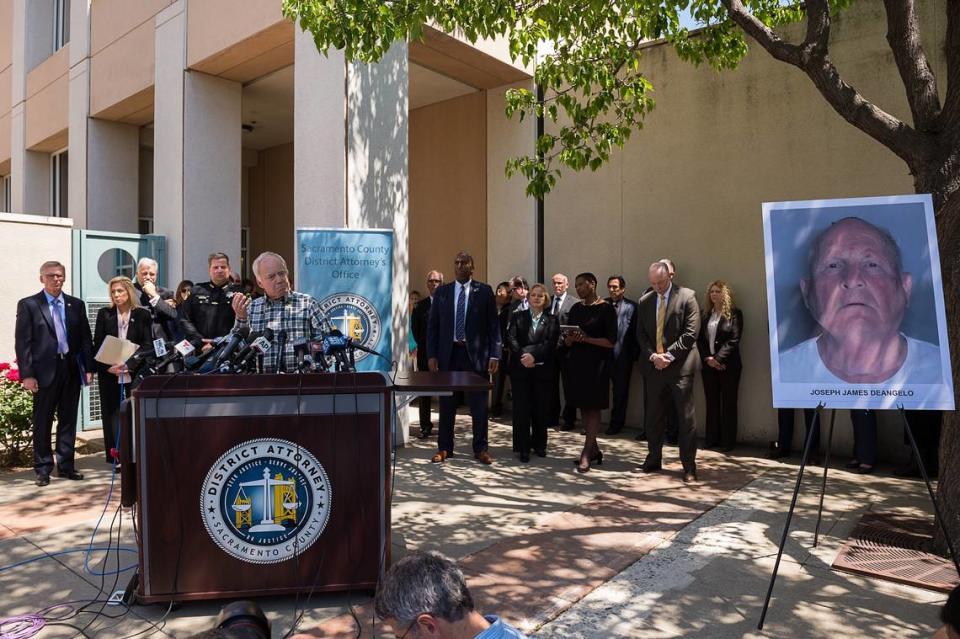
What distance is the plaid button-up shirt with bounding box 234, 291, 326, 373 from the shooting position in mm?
4219

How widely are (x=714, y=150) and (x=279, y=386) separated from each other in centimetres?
666

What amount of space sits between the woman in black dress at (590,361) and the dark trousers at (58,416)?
4771mm

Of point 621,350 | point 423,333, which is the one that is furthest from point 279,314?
point 621,350

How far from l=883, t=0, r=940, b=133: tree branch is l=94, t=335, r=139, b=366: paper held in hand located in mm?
6107

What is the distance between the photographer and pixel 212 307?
6.81 meters

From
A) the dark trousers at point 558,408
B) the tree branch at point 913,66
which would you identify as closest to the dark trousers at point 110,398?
the dark trousers at point 558,408

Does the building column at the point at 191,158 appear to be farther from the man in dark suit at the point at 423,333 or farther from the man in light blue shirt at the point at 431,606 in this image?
the man in light blue shirt at the point at 431,606

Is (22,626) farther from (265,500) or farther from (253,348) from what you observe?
(253,348)

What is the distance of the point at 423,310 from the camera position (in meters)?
9.31

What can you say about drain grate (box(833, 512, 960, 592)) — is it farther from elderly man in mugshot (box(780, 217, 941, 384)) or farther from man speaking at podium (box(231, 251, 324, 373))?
man speaking at podium (box(231, 251, 324, 373))

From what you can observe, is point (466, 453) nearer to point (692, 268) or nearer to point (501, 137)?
point (692, 268)

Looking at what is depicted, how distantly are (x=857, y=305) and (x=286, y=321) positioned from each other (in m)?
3.51

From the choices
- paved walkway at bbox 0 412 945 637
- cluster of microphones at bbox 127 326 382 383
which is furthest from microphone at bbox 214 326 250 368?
paved walkway at bbox 0 412 945 637

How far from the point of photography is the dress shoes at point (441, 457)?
272 inches
